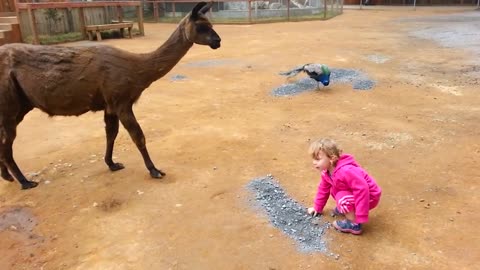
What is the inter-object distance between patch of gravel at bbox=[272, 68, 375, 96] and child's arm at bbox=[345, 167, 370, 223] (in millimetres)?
4531

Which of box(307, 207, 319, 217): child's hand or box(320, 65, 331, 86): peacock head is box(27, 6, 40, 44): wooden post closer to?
box(320, 65, 331, 86): peacock head

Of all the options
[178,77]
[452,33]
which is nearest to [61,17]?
[178,77]

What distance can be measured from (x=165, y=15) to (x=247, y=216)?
22.7 m

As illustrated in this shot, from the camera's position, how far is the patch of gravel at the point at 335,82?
7.81 metres

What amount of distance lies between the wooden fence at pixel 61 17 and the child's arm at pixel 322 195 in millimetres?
12633

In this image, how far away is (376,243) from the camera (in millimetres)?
3172

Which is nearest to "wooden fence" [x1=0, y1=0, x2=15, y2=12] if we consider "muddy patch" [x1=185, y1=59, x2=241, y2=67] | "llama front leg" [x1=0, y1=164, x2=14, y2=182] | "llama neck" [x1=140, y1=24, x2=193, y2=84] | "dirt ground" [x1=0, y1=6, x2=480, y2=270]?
"muddy patch" [x1=185, y1=59, x2=241, y2=67]

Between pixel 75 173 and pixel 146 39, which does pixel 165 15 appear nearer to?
pixel 146 39

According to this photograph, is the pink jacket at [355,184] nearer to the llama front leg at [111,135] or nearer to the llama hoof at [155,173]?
the llama hoof at [155,173]

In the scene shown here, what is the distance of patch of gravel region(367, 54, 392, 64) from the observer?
1019 cm

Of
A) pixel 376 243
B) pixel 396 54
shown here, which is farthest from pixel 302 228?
pixel 396 54

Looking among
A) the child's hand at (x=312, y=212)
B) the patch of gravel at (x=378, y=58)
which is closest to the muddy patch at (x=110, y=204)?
the child's hand at (x=312, y=212)

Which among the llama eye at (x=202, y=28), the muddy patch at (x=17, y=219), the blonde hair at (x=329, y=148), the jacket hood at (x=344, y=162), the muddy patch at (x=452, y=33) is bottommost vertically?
the muddy patch at (x=17, y=219)

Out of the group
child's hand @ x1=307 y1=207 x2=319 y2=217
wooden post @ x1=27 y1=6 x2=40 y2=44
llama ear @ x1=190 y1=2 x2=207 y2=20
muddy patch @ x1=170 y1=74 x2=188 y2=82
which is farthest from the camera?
wooden post @ x1=27 y1=6 x2=40 y2=44
